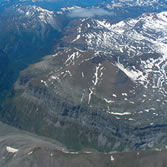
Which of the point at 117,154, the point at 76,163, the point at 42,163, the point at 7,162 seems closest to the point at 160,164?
the point at 117,154

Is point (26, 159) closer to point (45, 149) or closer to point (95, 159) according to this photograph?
point (45, 149)

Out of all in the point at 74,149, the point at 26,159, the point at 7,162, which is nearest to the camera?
the point at 26,159

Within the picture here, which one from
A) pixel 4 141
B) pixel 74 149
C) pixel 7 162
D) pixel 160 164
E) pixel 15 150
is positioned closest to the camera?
pixel 160 164

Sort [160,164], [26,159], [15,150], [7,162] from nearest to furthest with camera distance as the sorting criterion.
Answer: [160,164], [26,159], [7,162], [15,150]

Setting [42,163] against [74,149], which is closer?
[42,163]

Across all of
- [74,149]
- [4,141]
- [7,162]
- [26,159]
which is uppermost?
[26,159]

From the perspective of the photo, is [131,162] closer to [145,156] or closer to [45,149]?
[145,156]

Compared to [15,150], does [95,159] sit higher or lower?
higher

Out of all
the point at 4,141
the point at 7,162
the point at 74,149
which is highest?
the point at 7,162

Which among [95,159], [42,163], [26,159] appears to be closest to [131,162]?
[95,159]

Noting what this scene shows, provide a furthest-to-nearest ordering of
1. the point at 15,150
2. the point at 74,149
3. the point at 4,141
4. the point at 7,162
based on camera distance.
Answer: the point at 74,149 → the point at 4,141 → the point at 15,150 → the point at 7,162
